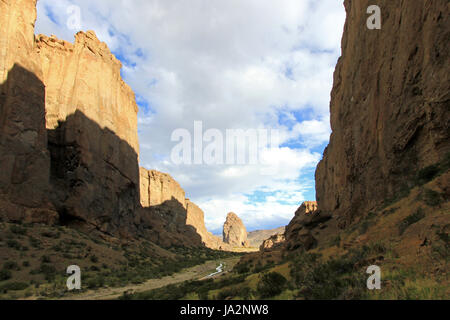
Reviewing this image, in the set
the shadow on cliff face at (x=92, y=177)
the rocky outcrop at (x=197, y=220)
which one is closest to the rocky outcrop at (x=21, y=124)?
the shadow on cliff face at (x=92, y=177)

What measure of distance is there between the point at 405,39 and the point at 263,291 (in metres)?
15.8

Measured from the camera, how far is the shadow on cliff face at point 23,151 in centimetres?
2425

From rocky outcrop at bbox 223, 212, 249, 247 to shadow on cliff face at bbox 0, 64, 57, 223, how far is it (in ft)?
410

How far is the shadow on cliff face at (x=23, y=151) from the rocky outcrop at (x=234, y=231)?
410ft

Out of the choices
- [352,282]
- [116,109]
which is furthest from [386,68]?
[116,109]

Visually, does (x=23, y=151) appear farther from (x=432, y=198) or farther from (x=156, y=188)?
(x=156, y=188)

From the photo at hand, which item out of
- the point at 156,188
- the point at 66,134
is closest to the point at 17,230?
the point at 66,134

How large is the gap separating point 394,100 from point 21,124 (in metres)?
32.0

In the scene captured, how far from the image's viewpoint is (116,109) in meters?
43.9

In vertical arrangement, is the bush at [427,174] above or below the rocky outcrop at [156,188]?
below

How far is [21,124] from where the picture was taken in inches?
1028

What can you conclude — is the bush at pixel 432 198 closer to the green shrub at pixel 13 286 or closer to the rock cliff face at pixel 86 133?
the green shrub at pixel 13 286

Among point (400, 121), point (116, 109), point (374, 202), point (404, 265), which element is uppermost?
point (116, 109)
